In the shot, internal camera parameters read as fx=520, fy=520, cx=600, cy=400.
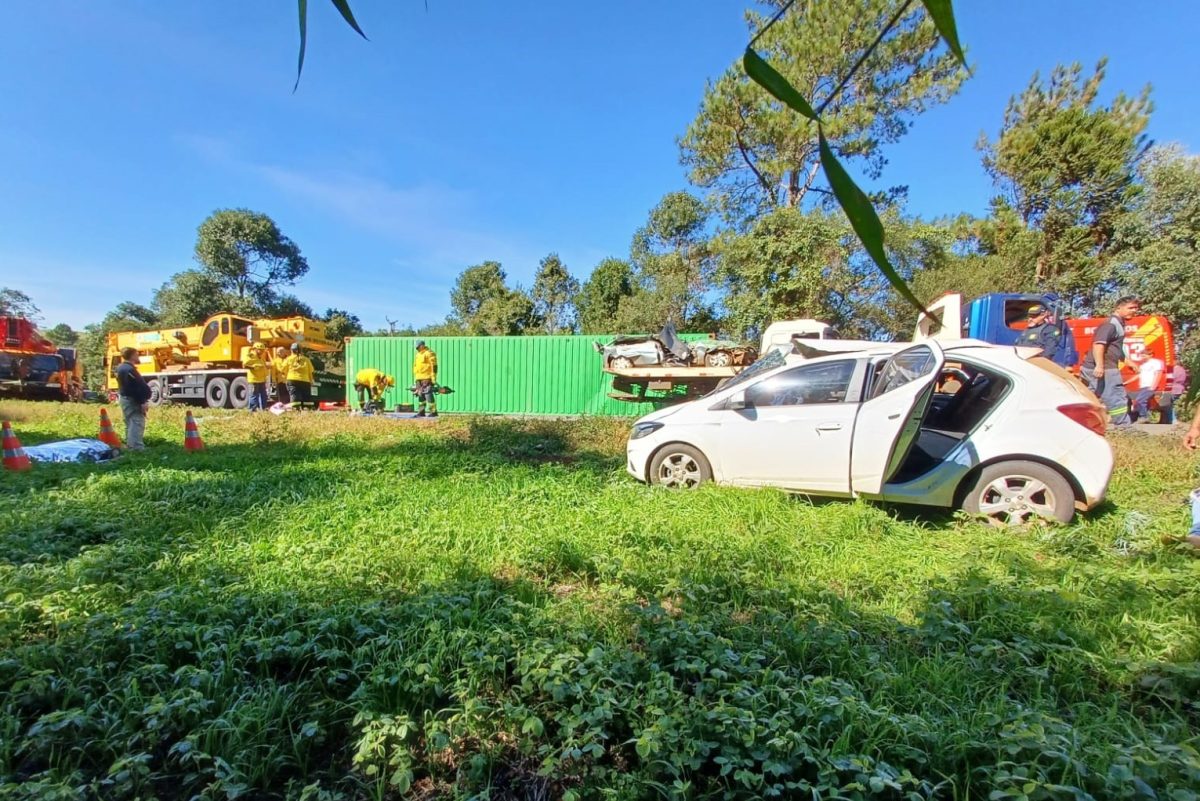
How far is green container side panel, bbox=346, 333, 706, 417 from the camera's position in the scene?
557 inches

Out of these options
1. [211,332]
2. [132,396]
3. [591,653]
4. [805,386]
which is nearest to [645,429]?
[805,386]

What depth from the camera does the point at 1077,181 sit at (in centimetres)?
1706

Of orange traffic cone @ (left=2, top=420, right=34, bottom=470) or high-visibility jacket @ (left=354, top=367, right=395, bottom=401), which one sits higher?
high-visibility jacket @ (left=354, top=367, right=395, bottom=401)

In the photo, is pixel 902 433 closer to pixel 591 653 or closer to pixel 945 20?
pixel 591 653

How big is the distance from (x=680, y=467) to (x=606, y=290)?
22183mm

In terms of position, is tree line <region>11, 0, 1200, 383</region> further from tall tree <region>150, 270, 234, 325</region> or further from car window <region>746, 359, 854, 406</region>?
tall tree <region>150, 270, 234, 325</region>

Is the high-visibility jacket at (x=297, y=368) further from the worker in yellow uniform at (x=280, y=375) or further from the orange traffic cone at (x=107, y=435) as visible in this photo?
the orange traffic cone at (x=107, y=435)

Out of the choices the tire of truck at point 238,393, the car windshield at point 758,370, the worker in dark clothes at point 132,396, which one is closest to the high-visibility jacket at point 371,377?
the tire of truck at point 238,393

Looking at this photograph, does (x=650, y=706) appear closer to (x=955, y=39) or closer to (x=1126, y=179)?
(x=955, y=39)

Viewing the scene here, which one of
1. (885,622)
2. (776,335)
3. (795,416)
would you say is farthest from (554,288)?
(885,622)

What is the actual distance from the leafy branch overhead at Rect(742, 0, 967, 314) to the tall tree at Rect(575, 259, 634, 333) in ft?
83.9

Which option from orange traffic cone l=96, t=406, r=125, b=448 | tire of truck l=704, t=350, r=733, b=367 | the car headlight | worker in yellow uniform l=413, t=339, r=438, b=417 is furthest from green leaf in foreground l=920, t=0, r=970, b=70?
worker in yellow uniform l=413, t=339, r=438, b=417

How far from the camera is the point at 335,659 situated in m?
2.29

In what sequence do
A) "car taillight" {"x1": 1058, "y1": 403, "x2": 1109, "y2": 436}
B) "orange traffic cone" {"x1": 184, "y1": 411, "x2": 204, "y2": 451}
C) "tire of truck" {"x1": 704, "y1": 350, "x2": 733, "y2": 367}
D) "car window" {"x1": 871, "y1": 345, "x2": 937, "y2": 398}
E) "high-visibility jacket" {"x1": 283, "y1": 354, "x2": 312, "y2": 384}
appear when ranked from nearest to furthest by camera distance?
"car taillight" {"x1": 1058, "y1": 403, "x2": 1109, "y2": 436}, "car window" {"x1": 871, "y1": 345, "x2": 937, "y2": 398}, "orange traffic cone" {"x1": 184, "y1": 411, "x2": 204, "y2": 451}, "tire of truck" {"x1": 704, "y1": 350, "x2": 733, "y2": 367}, "high-visibility jacket" {"x1": 283, "y1": 354, "x2": 312, "y2": 384}
